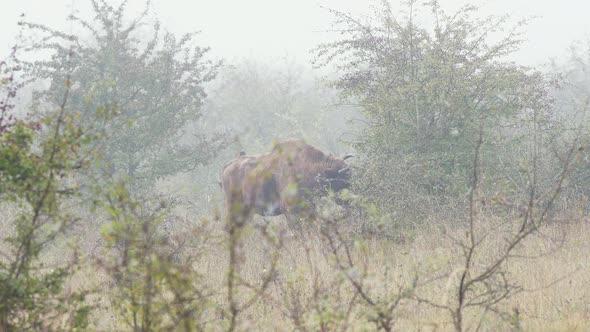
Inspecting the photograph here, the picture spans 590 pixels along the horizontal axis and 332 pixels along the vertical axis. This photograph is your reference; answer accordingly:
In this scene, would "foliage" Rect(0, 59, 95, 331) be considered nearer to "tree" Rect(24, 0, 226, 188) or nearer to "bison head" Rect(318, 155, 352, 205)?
"bison head" Rect(318, 155, 352, 205)

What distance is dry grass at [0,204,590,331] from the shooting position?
15.2 ft

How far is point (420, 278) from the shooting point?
687cm

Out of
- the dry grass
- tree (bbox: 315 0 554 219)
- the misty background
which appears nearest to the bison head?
tree (bbox: 315 0 554 219)

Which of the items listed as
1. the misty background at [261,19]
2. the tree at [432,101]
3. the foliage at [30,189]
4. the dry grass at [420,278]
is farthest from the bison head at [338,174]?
the misty background at [261,19]

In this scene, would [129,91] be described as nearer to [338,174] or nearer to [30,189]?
[338,174]

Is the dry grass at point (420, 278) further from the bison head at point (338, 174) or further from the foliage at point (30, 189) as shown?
the bison head at point (338, 174)

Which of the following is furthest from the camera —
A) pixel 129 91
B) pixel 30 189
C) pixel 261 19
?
pixel 261 19

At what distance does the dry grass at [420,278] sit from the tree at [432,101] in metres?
1.01

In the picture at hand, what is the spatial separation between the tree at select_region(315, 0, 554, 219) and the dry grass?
1.01 meters

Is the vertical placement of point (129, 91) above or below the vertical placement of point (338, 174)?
above

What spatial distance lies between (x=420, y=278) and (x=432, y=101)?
13.5 ft

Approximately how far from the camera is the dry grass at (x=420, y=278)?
4.62 m

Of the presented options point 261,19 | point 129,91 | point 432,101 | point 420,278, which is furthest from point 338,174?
point 261,19

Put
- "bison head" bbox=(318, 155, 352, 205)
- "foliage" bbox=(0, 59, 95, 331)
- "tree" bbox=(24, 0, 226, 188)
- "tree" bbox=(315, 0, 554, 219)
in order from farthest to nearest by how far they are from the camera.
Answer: "tree" bbox=(24, 0, 226, 188) → "bison head" bbox=(318, 155, 352, 205) → "tree" bbox=(315, 0, 554, 219) → "foliage" bbox=(0, 59, 95, 331)
